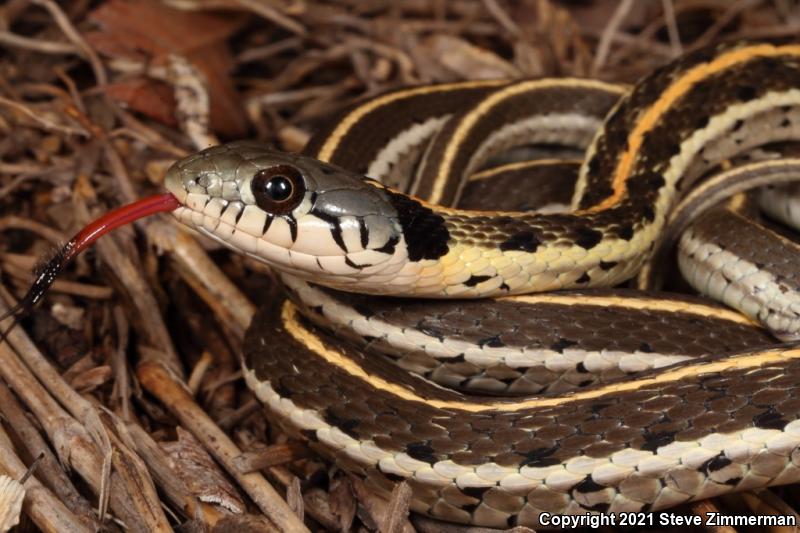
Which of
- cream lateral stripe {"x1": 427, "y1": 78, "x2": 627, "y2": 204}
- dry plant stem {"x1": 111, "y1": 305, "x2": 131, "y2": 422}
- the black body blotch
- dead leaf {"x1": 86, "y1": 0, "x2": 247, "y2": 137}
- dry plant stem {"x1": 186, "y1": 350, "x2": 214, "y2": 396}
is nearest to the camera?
the black body blotch

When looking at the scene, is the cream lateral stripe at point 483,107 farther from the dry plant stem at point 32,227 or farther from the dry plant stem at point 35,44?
the dry plant stem at point 35,44

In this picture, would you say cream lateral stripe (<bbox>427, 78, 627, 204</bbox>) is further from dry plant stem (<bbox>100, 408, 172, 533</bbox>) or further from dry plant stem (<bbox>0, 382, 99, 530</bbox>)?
Answer: dry plant stem (<bbox>0, 382, 99, 530</bbox>)

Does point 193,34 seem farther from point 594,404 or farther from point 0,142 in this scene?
point 594,404

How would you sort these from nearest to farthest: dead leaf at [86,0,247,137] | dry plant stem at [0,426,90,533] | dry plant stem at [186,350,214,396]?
dry plant stem at [0,426,90,533] → dry plant stem at [186,350,214,396] → dead leaf at [86,0,247,137]

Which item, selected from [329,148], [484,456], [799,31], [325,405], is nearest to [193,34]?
[329,148]

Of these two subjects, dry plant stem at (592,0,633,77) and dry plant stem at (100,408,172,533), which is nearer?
dry plant stem at (100,408,172,533)

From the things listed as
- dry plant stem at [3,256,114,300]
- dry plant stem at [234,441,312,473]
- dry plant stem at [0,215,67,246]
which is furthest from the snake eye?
dry plant stem at [0,215,67,246]
